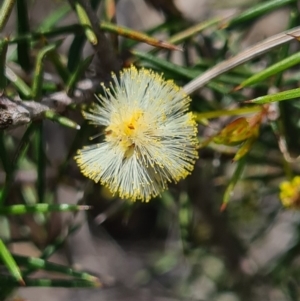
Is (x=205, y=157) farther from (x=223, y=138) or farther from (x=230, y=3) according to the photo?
(x=230, y=3)

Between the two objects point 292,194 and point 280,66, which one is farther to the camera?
point 292,194

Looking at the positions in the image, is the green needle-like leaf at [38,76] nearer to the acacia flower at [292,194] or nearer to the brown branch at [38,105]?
the brown branch at [38,105]

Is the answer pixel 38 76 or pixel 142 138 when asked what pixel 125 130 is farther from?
pixel 38 76

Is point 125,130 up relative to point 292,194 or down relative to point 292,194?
up

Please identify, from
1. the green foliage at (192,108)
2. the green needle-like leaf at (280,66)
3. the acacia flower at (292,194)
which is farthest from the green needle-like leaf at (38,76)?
the acacia flower at (292,194)

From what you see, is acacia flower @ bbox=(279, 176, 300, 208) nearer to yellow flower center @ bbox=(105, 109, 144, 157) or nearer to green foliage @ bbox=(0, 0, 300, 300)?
green foliage @ bbox=(0, 0, 300, 300)

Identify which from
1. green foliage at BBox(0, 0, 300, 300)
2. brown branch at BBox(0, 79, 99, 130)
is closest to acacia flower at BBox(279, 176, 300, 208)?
green foliage at BBox(0, 0, 300, 300)

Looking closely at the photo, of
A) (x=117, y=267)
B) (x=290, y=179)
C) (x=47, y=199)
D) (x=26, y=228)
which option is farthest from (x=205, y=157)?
(x=117, y=267)

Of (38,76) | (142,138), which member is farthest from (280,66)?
(38,76)
